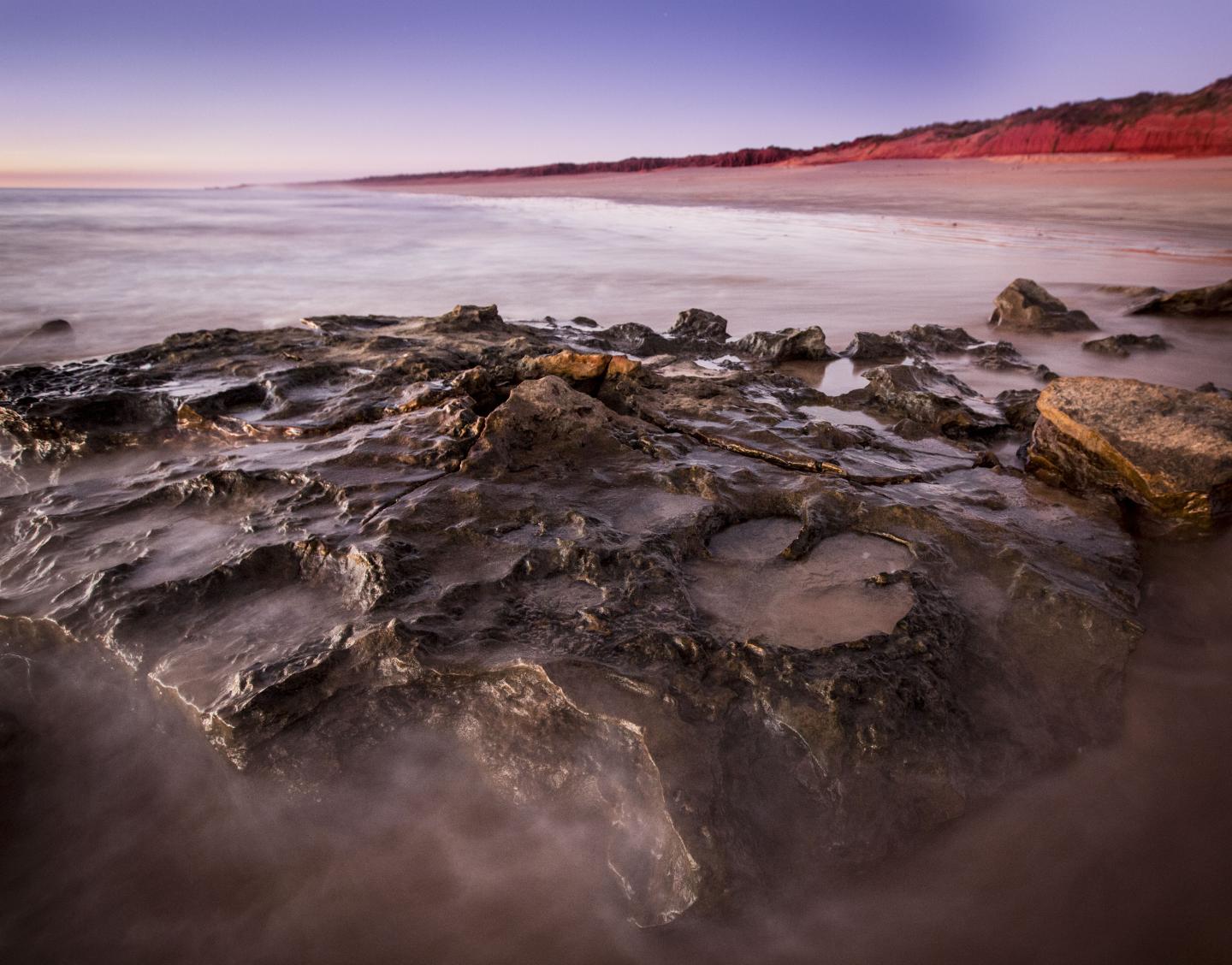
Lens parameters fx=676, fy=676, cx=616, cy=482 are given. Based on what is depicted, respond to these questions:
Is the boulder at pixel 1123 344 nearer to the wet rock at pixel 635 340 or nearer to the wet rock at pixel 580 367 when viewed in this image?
the wet rock at pixel 635 340

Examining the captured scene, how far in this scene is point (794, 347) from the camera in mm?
4113

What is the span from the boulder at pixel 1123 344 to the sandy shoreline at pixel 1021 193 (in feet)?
23.3

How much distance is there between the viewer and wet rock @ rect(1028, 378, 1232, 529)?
81.0 inches

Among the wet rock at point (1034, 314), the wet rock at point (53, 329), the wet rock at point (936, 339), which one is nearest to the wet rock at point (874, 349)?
the wet rock at point (936, 339)

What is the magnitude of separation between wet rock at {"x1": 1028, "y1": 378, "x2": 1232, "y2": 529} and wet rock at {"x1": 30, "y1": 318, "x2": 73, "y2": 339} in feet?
21.7

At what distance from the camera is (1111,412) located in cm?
230

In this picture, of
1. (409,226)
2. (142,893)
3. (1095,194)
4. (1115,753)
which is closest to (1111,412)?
(1115,753)

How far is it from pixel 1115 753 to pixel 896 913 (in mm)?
632

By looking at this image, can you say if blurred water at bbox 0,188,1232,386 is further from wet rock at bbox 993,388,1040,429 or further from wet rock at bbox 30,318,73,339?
wet rock at bbox 993,388,1040,429

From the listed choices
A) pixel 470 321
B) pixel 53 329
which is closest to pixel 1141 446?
pixel 470 321

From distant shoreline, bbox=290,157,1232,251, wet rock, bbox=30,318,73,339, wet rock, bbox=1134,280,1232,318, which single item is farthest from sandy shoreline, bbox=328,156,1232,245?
wet rock, bbox=30,318,73,339

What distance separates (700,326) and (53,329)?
5.09 meters

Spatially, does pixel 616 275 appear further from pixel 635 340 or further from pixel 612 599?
pixel 612 599

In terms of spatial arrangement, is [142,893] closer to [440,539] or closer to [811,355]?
[440,539]
